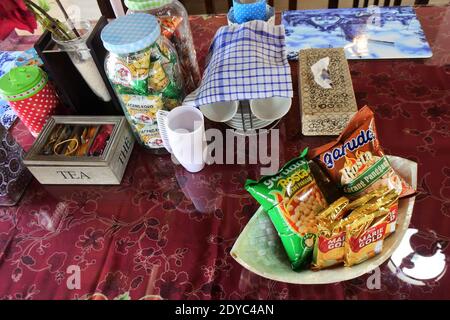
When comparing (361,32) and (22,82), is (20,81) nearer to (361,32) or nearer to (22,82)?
(22,82)

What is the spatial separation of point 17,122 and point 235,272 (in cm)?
63

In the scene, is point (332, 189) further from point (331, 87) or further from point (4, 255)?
point (4, 255)

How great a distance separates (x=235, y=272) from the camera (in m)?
0.58

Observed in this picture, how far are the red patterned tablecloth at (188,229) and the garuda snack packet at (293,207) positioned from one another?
71 mm

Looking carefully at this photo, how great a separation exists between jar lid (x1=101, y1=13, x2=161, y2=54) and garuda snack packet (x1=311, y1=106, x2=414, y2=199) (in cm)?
33

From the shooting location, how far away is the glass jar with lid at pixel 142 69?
0.57 m

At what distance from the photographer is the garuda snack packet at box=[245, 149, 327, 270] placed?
518 millimetres

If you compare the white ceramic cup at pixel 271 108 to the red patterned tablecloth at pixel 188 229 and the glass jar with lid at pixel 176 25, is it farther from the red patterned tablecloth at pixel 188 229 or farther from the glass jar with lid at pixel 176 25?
the glass jar with lid at pixel 176 25

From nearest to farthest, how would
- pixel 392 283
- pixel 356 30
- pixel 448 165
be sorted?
pixel 392 283
pixel 448 165
pixel 356 30

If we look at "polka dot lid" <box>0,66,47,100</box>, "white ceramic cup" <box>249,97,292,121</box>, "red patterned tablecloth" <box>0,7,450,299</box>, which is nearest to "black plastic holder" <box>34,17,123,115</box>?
"polka dot lid" <box>0,66,47,100</box>

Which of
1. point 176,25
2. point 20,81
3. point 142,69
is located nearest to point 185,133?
point 142,69

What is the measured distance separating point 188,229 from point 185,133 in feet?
0.55

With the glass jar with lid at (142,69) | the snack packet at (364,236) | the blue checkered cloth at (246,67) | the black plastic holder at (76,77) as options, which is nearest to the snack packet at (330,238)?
the snack packet at (364,236)

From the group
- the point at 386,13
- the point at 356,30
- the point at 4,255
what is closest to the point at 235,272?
the point at 4,255
